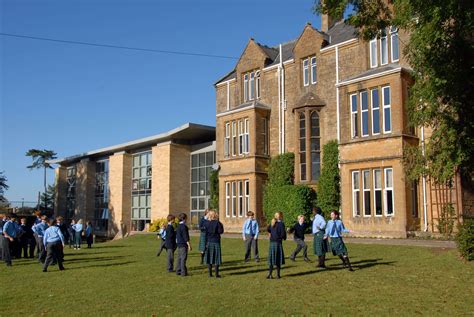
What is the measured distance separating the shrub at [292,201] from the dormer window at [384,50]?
786cm

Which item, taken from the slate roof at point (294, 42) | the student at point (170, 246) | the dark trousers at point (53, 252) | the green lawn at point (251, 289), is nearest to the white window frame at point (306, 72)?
the slate roof at point (294, 42)

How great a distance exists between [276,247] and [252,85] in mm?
22319

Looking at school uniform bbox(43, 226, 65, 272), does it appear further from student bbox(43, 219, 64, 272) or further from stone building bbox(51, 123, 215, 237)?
stone building bbox(51, 123, 215, 237)

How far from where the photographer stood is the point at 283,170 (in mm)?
30109

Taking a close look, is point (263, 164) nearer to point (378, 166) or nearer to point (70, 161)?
point (378, 166)

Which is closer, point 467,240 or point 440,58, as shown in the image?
point 440,58

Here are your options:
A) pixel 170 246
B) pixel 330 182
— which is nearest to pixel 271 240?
pixel 170 246

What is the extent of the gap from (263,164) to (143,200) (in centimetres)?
1727

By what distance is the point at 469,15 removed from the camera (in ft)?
36.0

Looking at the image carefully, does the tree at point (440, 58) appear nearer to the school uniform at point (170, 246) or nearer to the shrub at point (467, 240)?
the shrub at point (467, 240)

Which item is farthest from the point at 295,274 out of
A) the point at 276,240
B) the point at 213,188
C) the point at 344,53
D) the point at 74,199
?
the point at 74,199

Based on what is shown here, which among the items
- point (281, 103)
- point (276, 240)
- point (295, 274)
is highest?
point (281, 103)

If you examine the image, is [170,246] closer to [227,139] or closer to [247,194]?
[247,194]

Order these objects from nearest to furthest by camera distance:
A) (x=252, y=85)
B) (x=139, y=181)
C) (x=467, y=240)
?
(x=467, y=240) → (x=252, y=85) → (x=139, y=181)
